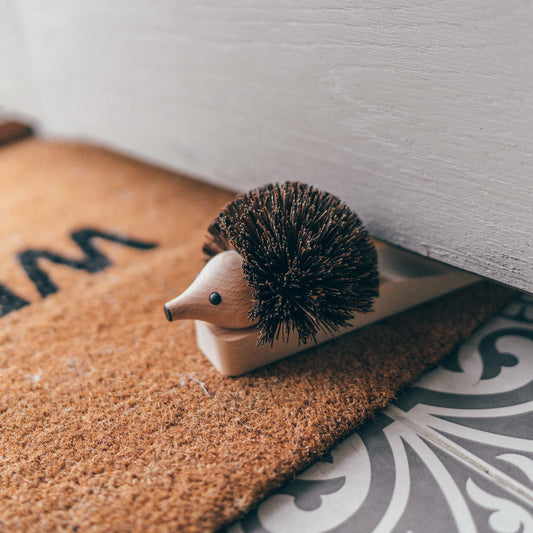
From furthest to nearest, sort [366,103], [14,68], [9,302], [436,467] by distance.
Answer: [14,68] < [9,302] < [366,103] < [436,467]

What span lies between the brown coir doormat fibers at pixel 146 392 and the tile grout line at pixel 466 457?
0.02m

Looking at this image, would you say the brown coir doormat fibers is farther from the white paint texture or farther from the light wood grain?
the white paint texture

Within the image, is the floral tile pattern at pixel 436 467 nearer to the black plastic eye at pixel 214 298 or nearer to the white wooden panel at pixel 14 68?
the black plastic eye at pixel 214 298

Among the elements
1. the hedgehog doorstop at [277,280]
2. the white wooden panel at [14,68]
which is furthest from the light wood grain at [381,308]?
the white wooden panel at [14,68]

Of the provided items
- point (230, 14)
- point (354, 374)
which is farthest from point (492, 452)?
point (230, 14)

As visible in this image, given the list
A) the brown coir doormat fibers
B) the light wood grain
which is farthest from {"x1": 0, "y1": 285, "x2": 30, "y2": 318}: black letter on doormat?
the light wood grain

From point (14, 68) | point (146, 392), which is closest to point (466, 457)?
point (146, 392)

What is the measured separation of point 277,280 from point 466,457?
206mm

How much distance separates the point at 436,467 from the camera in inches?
16.2

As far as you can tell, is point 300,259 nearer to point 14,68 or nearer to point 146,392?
point 146,392

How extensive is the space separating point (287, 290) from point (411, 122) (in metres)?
0.19

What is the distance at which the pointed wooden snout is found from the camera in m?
0.46

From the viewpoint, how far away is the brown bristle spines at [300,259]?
454mm

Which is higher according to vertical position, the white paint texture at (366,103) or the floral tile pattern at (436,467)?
the white paint texture at (366,103)
